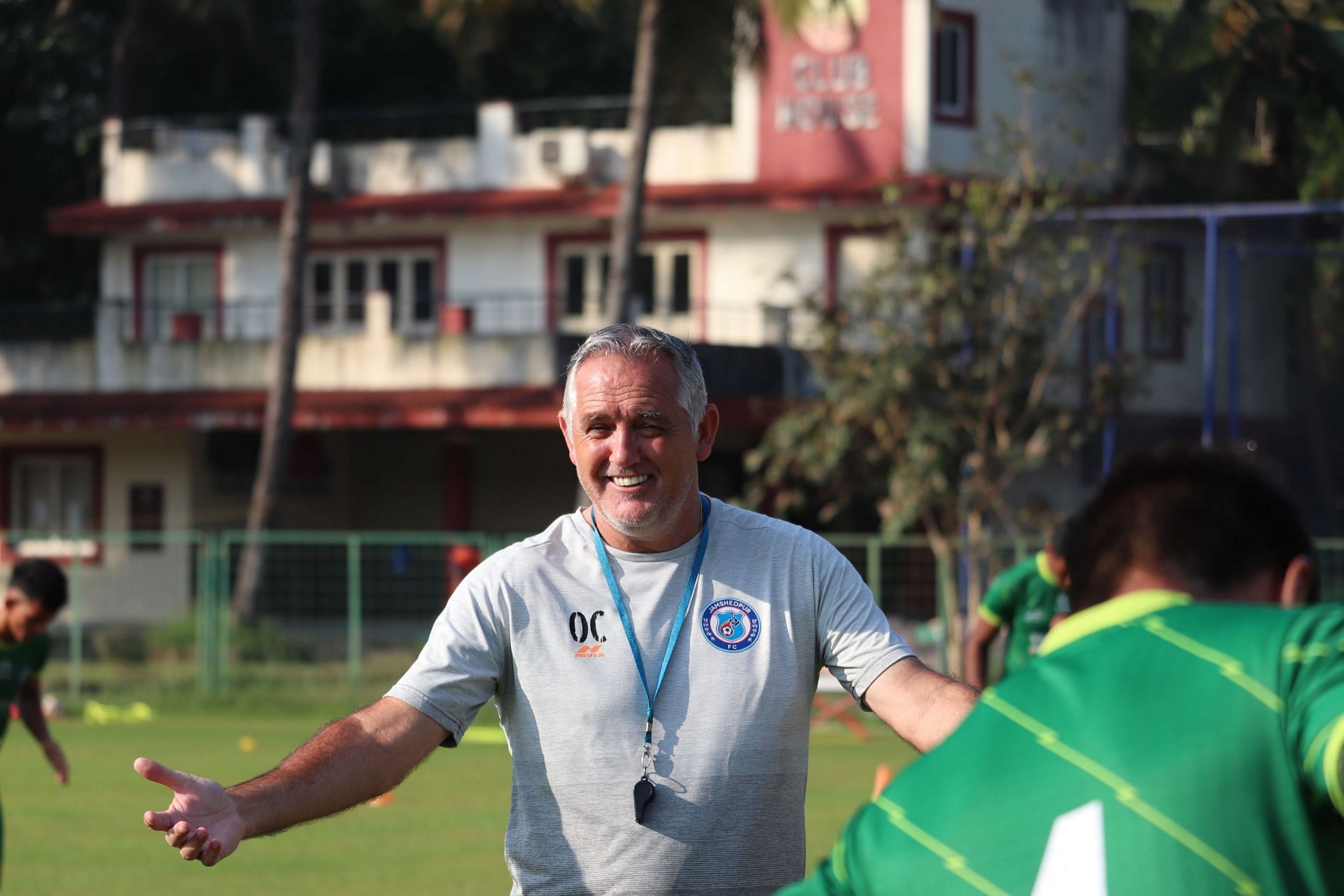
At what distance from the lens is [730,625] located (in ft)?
14.7

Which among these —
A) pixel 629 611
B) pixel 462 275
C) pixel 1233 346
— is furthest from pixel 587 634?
pixel 462 275

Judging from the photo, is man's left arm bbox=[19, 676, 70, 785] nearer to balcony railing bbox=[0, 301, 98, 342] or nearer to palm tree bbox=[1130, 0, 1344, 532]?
palm tree bbox=[1130, 0, 1344, 532]

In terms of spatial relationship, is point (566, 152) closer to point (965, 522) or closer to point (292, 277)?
point (292, 277)

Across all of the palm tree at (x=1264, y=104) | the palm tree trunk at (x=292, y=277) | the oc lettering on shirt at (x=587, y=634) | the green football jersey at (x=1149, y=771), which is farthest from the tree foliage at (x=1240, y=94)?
the green football jersey at (x=1149, y=771)

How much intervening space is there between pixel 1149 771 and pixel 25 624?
8825mm

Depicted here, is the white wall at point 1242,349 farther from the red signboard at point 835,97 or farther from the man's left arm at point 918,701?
the man's left arm at point 918,701

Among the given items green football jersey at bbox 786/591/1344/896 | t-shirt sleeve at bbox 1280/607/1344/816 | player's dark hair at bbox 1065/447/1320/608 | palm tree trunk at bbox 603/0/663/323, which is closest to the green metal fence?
palm tree trunk at bbox 603/0/663/323

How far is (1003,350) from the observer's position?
23766 mm

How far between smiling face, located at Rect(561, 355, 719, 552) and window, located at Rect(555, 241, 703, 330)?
26.2m

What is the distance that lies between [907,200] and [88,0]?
18.8 metres

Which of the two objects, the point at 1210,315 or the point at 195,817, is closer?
the point at 195,817

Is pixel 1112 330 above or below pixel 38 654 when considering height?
above

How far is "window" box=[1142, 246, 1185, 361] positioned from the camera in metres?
29.8

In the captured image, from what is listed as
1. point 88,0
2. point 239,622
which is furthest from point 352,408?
point 88,0
